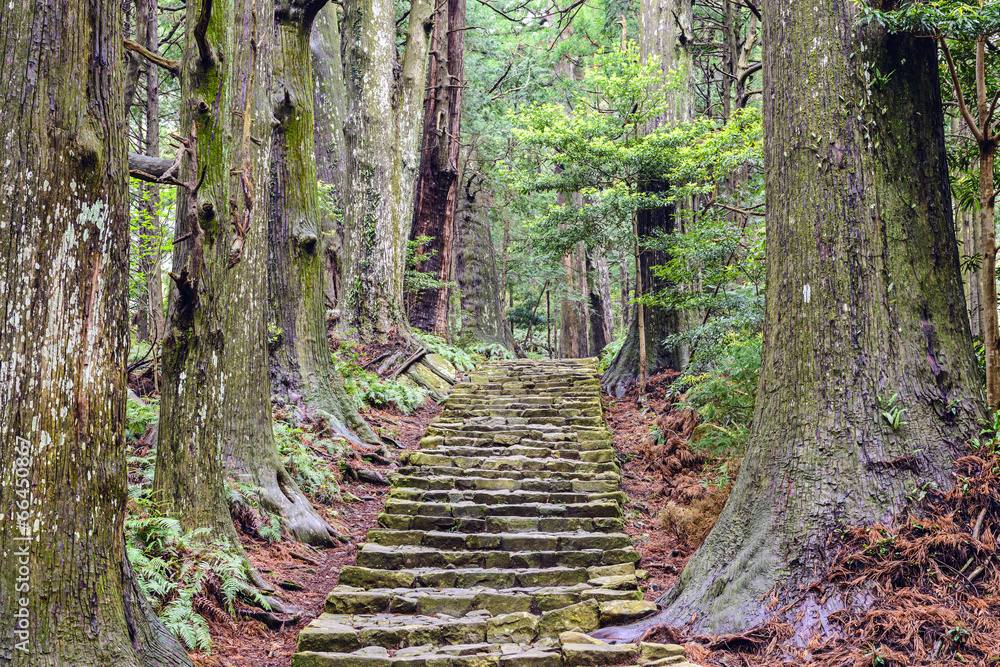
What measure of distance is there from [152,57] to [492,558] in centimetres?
452

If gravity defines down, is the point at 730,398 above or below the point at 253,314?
below

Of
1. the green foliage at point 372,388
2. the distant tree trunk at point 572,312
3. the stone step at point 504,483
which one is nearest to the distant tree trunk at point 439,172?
the green foliage at point 372,388

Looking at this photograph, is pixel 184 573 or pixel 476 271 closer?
pixel 184 573

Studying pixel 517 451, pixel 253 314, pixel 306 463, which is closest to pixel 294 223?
pixel 253 314

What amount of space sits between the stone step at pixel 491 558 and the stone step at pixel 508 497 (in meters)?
0.99

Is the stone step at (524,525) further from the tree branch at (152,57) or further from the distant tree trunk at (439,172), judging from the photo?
the distant tree trunk at (439,172)

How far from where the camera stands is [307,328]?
27.1 ft

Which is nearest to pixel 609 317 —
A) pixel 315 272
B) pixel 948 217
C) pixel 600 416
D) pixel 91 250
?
pixel 600 416

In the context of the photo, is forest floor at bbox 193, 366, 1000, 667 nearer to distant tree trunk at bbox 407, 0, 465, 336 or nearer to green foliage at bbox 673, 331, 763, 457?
green foliage at bbox 673, 331, 763, 457

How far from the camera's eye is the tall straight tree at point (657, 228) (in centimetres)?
1153

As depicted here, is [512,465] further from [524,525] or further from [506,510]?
[524,525]

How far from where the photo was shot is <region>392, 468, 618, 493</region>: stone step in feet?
23.2

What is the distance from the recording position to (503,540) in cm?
600

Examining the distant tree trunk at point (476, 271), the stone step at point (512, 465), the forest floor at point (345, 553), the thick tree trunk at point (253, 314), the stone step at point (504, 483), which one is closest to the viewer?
the forest floor at point (345, 553)
